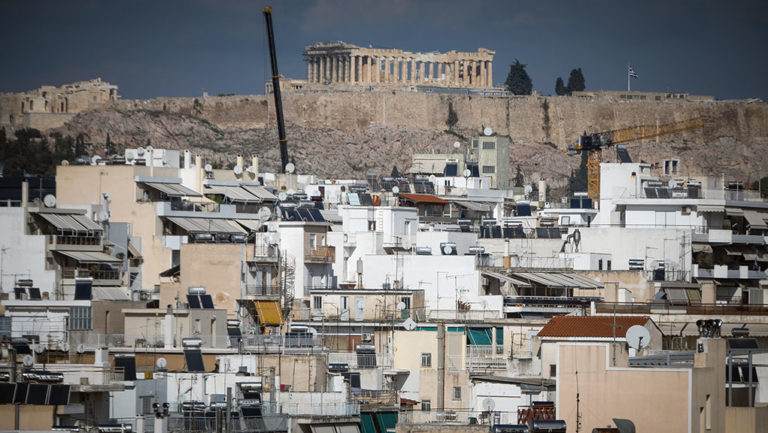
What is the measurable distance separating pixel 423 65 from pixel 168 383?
118 m

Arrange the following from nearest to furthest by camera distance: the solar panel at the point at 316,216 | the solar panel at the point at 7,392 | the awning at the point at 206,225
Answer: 1. the solar panel at the point at 7,392
2. the solar panel at the point at 316,216
3. the awning at the point at 206,225

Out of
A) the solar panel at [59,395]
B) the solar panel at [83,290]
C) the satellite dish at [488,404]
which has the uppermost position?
the solar panel at [83,290]

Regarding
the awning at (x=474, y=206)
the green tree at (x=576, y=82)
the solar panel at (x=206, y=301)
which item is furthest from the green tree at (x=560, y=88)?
the solar panel at (x=206, y=301)

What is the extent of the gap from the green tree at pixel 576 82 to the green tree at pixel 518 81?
12.2ft

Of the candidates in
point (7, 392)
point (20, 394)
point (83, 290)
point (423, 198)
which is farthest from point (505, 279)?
point (7, 392)

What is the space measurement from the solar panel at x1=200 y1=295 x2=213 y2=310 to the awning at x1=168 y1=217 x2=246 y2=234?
1095 cm

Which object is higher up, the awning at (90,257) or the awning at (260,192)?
the awning at (260,192)

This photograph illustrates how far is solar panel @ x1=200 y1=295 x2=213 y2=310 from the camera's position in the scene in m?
35.9

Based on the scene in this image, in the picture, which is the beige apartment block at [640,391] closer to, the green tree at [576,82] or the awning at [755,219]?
the awning at [755,219]

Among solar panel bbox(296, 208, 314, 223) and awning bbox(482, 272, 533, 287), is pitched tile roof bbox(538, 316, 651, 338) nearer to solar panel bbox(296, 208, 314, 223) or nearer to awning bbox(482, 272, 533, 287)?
awning bbox(482, 272, 533, 287)

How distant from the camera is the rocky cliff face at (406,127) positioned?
127 meters

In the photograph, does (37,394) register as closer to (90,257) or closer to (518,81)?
(90,257)

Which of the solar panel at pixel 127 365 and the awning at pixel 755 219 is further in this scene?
the awning at pixel 755 219

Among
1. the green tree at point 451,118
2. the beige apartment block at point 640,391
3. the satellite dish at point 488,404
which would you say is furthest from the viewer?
the green tree at point 451,118
